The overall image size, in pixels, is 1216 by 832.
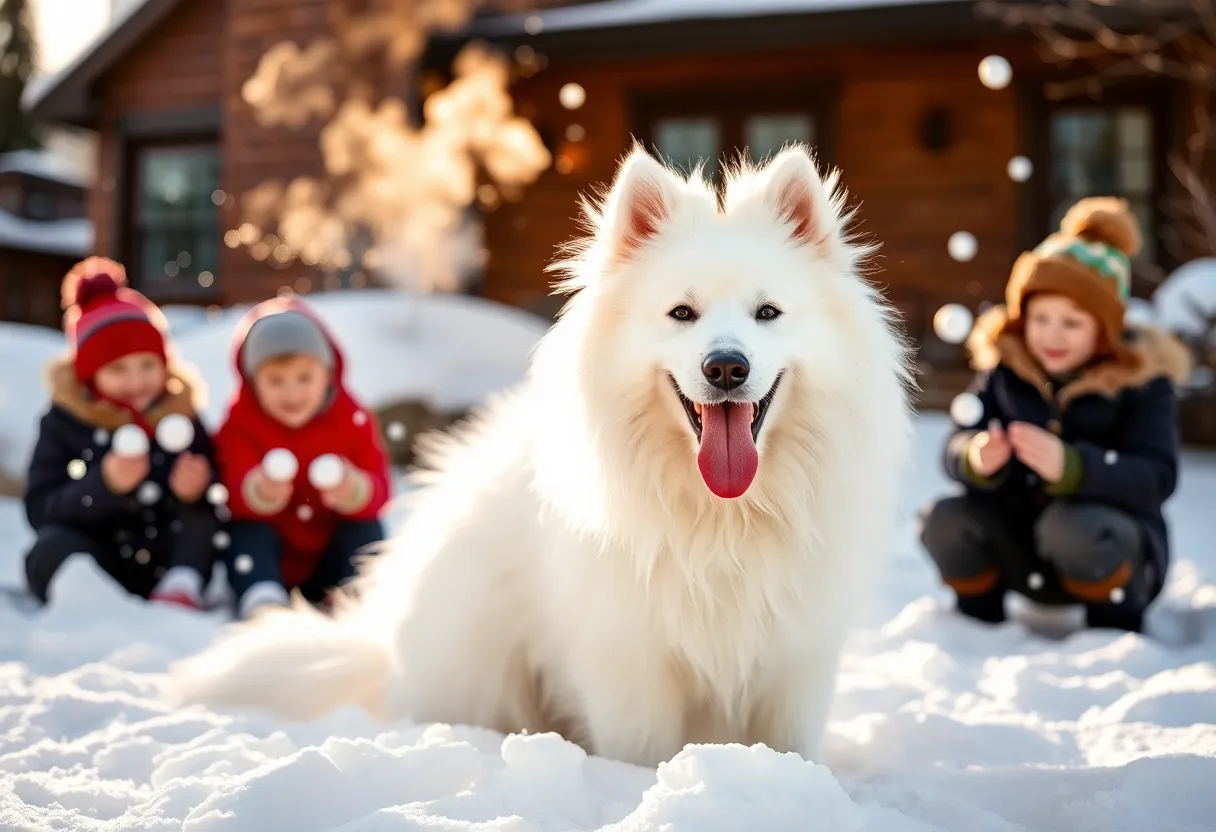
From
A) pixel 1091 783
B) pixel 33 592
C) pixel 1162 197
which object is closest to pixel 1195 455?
pixel 1162 197

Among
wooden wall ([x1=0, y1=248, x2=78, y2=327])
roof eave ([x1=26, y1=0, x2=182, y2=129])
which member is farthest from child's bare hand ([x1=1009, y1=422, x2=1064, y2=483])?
wooden wall ([x1=0, y1=248, x2=78, y2=327])

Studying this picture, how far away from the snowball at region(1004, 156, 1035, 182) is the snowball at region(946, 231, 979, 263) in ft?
2.26

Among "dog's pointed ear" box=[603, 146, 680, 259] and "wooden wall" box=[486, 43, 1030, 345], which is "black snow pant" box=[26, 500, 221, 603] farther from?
"wooden wall" box=[486, 43, 1030, 345]

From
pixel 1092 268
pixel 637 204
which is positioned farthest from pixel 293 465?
pixel 1092 268

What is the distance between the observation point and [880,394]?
2.14m

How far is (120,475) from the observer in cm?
347

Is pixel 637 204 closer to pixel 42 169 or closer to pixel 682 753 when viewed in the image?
pixel 682 753

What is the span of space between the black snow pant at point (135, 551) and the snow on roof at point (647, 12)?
24.7 feet

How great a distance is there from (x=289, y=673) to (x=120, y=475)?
1422mm

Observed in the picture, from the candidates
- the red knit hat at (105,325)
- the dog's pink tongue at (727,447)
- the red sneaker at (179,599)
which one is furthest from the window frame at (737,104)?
the dog's pink tongue at (727,447)

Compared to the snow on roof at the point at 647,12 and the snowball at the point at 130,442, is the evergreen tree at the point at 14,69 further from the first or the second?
the snowball at the point at 130,442

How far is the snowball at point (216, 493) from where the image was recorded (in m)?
3.62

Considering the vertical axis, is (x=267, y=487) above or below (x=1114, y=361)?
below

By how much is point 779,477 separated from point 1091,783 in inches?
35.0
